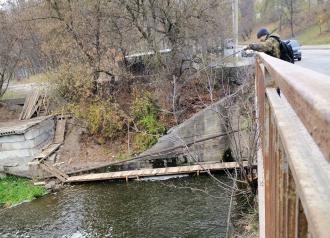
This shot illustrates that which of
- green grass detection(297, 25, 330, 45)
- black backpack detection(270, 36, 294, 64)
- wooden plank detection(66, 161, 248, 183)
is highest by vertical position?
green grass detection(297, 25, 330, 45)

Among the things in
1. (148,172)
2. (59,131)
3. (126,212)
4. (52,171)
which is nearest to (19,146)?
(52,171)

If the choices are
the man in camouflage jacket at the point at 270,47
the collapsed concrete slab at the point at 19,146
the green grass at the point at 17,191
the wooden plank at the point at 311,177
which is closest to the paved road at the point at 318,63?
the man in camouflage jacket at the point at 270,47

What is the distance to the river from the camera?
12.2 meters

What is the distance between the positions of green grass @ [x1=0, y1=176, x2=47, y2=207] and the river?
54cm

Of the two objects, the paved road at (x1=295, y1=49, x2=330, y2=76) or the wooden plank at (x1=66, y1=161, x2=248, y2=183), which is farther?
the wooden plank at (x1=66, y1=161, x2=248, y2=183)

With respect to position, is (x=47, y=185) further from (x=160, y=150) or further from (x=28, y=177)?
(x=160, y=150)

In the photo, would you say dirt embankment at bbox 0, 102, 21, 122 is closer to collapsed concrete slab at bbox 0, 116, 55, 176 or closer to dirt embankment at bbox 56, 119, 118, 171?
collapsed concrete slab at bbox 0, 116, 55, 176

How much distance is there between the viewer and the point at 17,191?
17.1 meters

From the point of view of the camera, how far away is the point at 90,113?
2084 centimetres

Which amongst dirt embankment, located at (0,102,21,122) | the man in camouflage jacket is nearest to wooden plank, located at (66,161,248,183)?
dirt embankment, located at (0,102,21,122)

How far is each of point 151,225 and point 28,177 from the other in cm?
861

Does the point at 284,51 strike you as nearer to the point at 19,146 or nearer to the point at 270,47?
the point at 270,47

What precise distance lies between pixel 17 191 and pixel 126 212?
6166 millimetres

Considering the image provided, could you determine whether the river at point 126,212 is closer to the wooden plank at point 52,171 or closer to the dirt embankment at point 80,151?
the wooden plank at point 52,171
